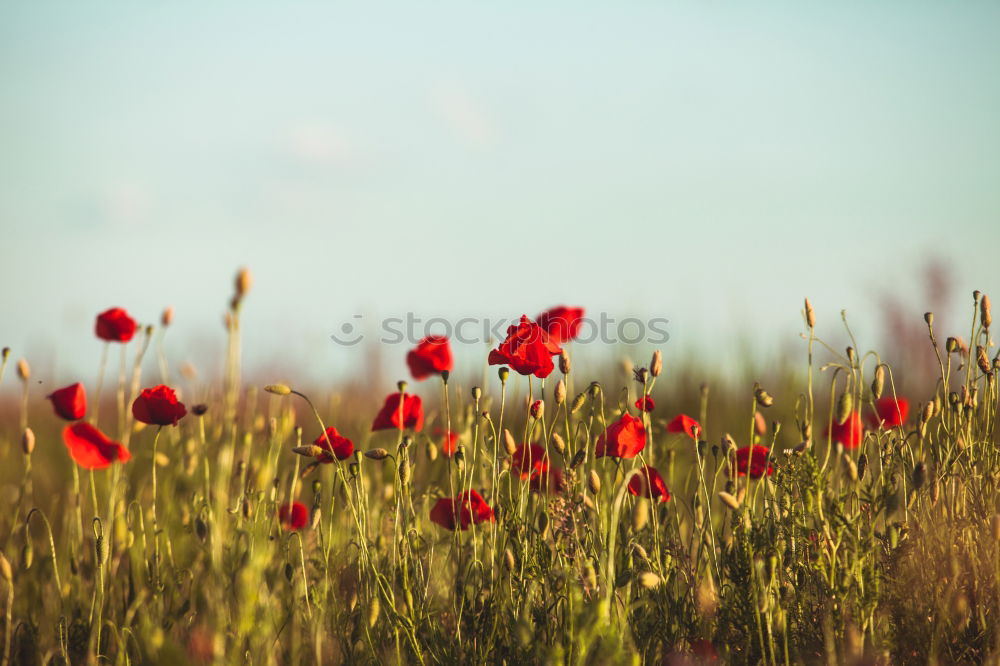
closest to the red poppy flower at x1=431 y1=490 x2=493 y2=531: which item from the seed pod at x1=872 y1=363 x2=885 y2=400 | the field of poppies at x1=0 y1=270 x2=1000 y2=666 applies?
the field of poppies at x1=0 y1=270 x2=1000 y2=666

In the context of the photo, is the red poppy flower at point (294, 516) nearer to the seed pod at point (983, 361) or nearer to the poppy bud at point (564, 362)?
the poppy bud at point (564, 362)

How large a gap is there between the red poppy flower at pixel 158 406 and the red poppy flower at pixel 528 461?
0.89 meters

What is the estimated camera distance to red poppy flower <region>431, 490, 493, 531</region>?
219 centimetres

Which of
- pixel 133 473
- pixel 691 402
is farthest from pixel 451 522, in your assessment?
pixel 691 402

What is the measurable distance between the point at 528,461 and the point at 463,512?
217 mm

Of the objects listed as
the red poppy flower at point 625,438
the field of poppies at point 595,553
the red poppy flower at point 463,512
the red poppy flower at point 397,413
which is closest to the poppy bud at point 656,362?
the field of poppies at point 595,553

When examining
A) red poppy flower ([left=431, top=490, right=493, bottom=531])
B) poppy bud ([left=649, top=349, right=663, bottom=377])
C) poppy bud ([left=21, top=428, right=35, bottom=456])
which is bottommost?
red poppy flower ([left=431, top=490, right=493, bottom=531])

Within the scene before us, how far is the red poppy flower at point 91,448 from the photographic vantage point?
2.28 meters

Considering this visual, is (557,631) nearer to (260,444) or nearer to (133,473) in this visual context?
(260,444)

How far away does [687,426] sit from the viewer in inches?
87.5

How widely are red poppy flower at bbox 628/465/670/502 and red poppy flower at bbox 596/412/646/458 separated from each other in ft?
0.46

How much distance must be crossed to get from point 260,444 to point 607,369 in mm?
2843

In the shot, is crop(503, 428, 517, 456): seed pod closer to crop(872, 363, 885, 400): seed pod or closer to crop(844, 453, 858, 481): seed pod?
crop(844, 453, 858, 481): seed pod

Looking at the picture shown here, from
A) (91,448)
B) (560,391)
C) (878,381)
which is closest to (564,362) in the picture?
(560,391)
